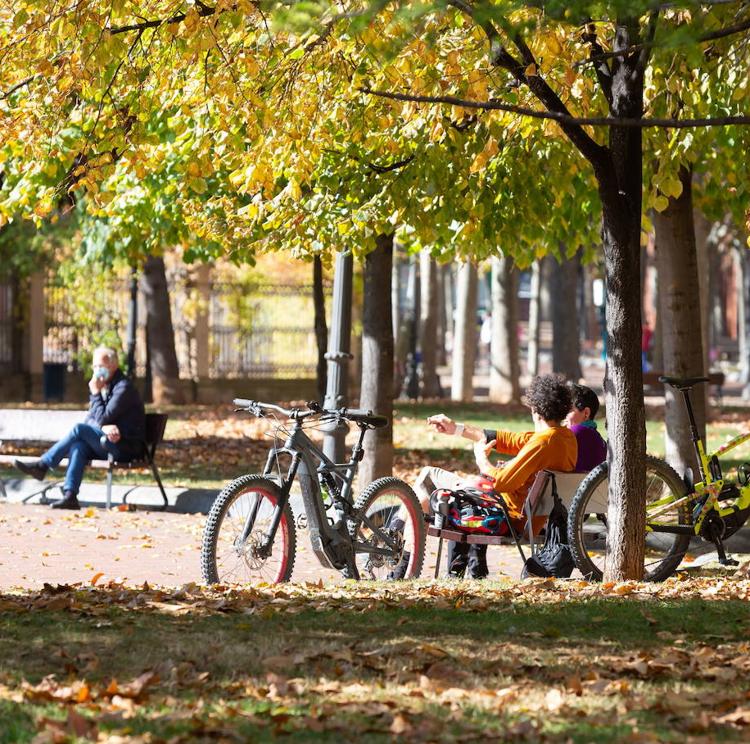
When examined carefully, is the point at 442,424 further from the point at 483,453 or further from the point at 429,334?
the point at 429,334

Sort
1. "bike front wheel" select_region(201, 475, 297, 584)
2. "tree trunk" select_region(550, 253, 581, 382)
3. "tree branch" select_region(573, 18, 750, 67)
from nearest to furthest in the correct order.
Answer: "tree branch" select_region(573, 18, 750, 67) < "bike front wheel" select_region(201, 475, 297, 584) < "tree trunk" select_region(550, 253, 581, 382)

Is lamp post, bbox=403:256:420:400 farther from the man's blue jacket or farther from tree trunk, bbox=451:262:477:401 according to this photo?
the man's blue jacket

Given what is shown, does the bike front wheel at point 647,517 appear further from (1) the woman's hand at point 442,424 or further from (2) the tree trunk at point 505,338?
(2) the tree trunk at point 505,338

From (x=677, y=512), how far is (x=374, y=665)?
4007mm

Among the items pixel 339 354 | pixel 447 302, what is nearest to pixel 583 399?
pixel 339 354

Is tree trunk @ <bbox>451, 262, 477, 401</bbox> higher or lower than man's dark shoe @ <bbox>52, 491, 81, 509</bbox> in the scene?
higher

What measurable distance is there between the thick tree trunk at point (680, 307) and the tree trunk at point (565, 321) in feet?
58.4

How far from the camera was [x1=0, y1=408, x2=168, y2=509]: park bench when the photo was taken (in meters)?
14.2

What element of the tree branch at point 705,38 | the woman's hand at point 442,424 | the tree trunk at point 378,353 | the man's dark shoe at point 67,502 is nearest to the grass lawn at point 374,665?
the woman's hand at point 442,424

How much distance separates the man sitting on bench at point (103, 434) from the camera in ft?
46.4

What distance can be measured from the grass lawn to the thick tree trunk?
472 centimetres

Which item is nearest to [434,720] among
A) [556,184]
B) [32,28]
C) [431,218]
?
[32,28]

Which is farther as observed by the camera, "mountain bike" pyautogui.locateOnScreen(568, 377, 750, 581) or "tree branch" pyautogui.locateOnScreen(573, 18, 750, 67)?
"mountain bike" pyautogui.locateOnScreen(568, 377, 750, 581)

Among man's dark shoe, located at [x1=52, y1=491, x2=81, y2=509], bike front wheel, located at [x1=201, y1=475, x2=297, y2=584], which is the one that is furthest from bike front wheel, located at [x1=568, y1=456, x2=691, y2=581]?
man's dark shoe, located at [x1=52, y1=491, x2=81, y2=509]
